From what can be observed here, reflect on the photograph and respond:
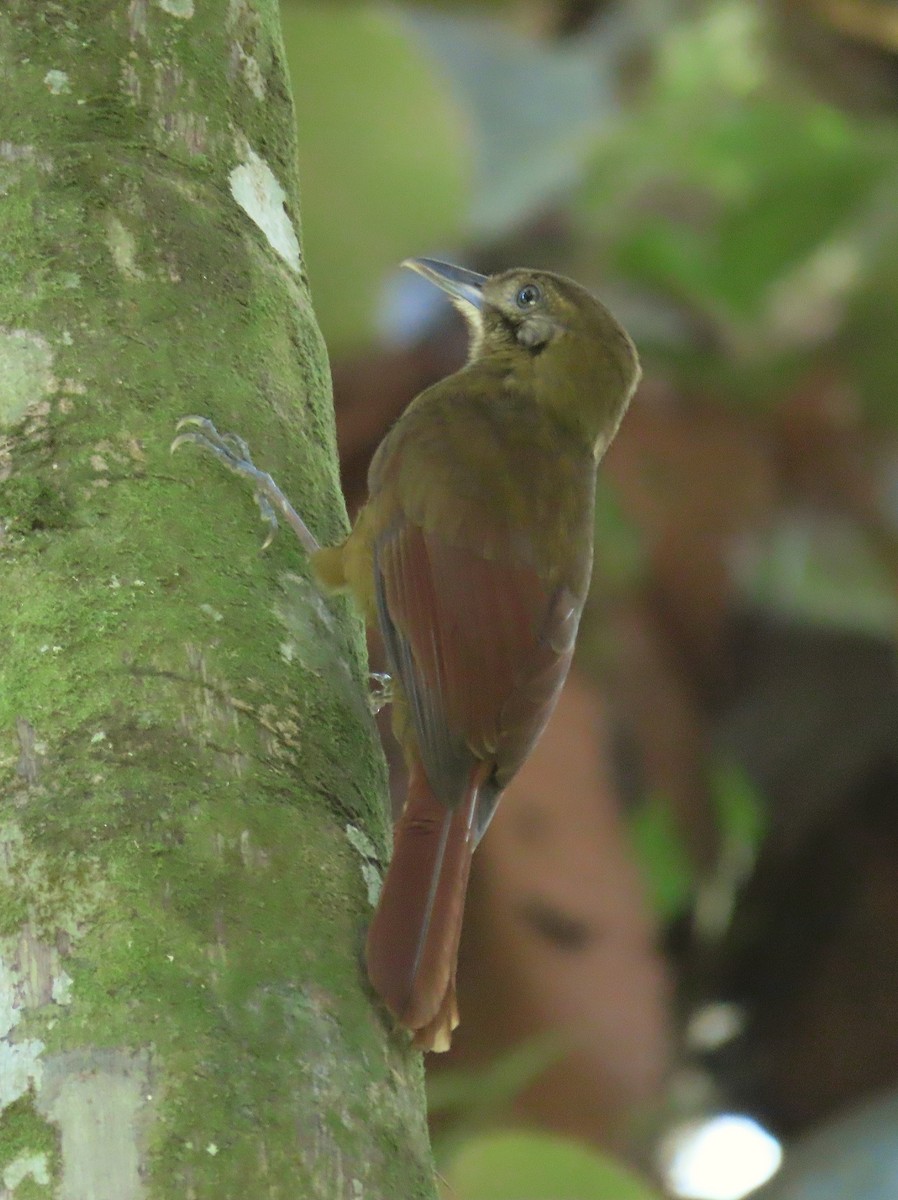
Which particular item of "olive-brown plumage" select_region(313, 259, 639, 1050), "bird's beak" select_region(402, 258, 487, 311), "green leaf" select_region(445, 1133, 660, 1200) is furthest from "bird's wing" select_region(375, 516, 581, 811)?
"bird's beak" select_region(402, 258, 487, 311)

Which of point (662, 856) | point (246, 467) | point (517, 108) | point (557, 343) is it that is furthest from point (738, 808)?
point (246, 467)

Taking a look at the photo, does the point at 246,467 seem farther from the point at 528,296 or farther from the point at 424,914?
the point at 528,296

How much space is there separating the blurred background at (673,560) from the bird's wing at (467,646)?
1.50m

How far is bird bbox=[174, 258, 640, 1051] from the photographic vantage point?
1935 mm

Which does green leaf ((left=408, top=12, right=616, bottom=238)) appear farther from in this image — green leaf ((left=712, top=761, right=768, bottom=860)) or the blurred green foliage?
green leaf ((left=712, top=761, right=768, bottom=860))

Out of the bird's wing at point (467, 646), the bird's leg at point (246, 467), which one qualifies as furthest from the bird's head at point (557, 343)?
the bird's leg at point (246, 467)

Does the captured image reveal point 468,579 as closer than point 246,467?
No

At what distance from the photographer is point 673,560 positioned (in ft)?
17.9

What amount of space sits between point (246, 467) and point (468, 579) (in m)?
0.67

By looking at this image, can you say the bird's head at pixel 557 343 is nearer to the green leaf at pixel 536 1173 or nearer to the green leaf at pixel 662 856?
the green leaf at pixel 536 1173

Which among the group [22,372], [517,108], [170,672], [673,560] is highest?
[22,372]

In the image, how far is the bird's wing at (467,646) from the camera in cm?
237

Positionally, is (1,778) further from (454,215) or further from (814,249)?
(814,249)

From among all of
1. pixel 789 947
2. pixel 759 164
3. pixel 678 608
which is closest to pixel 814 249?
pixel 759 164
